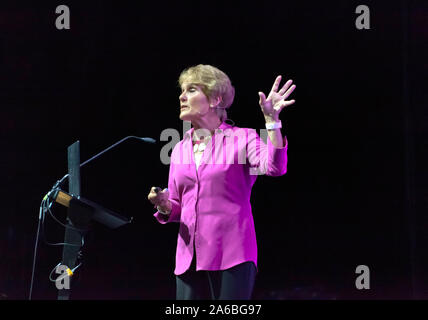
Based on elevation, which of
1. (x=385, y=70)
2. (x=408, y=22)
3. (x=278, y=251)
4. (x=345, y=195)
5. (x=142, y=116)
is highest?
(x=408, y=22)

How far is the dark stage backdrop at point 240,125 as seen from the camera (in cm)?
332

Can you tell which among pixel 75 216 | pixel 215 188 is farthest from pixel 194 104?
pixel 75 216

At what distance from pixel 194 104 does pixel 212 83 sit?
0.13m

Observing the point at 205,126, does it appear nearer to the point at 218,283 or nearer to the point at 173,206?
the point at 173,206

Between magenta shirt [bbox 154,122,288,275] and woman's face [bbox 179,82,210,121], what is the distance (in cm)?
12

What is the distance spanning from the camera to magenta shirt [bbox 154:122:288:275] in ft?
6.02

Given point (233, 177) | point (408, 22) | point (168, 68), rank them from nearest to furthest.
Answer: point (233, 177) < point (408, 22) < point (168, 68)

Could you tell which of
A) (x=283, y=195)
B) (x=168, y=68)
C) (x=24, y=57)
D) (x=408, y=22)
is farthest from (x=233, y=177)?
(x=24, y=57)

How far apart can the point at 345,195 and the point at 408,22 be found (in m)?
1.27

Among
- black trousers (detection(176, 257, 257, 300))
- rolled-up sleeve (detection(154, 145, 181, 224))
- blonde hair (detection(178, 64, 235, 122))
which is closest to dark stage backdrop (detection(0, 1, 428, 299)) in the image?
blonde hair (detection(178, 64, 235, 122))

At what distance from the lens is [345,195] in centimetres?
336

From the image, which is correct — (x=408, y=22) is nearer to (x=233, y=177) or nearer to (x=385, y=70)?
(x=385, y=70)

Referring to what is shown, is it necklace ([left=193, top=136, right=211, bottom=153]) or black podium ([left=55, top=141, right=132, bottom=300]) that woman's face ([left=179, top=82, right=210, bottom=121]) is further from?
black podium ([left=55, top=141, right=132, bottom=300])

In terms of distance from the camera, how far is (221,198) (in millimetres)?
1921
